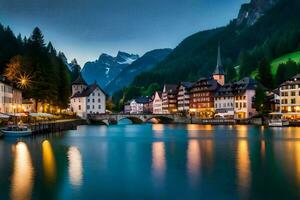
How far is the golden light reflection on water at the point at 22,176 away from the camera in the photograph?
31.0m

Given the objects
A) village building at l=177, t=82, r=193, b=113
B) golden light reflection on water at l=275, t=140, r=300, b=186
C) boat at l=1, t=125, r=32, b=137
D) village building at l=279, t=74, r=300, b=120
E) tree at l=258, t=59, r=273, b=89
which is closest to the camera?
golden light reflection on water at l=275, t=140, r=300, b=186

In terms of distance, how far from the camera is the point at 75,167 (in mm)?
43500

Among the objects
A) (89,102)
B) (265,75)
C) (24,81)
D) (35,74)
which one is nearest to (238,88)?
(265,75)

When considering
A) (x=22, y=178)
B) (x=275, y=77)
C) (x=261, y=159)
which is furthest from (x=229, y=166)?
(x=275, y=77)

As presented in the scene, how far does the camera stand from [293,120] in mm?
122875

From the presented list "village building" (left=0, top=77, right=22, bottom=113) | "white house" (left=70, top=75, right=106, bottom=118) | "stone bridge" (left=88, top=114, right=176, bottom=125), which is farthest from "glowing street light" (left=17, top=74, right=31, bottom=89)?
"white house" (left=70, top=75, right=106, bottom=118)

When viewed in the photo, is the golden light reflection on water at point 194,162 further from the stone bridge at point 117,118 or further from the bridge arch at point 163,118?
the bridge arch at point 163,118

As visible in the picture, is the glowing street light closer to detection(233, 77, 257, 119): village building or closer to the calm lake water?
the calm lake water

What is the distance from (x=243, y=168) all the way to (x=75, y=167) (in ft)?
53.4

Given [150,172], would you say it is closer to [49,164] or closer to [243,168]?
[243,168]

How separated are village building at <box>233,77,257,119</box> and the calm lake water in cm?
8807

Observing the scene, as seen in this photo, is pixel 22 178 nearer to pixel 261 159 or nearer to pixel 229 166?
pixel 229 166

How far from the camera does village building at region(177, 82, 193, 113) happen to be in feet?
593

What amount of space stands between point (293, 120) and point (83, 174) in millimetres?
95255
